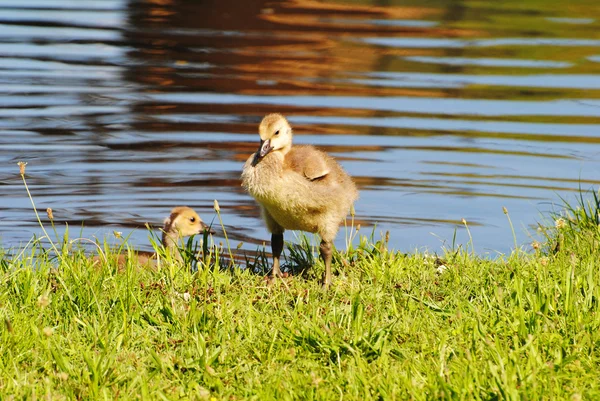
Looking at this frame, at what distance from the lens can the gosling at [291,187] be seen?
7305 millimetres

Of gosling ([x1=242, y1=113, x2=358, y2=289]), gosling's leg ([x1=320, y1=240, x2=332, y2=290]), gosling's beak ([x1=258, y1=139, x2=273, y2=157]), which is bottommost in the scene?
gosling's leg ([x1=320, y1=240, x2=332, y2=290])

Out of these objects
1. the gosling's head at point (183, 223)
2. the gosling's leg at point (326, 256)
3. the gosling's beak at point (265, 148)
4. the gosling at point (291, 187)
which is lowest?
the gosling's head at point (183, 223)

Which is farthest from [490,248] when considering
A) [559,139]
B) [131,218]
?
[559,139]

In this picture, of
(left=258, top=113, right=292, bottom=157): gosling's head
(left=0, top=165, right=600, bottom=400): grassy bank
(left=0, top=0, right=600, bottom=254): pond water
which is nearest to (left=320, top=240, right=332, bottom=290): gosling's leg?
(left=0, top=165, right=600, bottom=400): grassy bank

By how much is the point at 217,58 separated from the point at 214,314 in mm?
11822

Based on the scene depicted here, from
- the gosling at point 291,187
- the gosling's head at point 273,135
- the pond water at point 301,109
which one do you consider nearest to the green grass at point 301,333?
the gosling at point 291,187

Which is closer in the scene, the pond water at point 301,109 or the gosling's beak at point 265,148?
the gosling's beak at point 265,148

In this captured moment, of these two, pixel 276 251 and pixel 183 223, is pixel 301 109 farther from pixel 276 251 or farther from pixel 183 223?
pixel 276 251

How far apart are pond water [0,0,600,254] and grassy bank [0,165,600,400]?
2.08 metres

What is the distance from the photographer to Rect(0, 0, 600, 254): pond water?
11023 millimetres

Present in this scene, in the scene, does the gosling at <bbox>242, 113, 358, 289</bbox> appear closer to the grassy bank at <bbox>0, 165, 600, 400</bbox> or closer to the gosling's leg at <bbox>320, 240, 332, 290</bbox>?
the gosling's leg at <bbox>320, 240, 332, 290</bbox>

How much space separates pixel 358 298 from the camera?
6219mm

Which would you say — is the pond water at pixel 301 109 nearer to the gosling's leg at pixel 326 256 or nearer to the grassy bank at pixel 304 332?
the gosling's leg at pixel 326 256

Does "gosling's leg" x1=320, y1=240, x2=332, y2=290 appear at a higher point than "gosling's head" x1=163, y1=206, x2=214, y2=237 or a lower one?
higher
